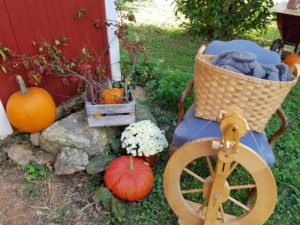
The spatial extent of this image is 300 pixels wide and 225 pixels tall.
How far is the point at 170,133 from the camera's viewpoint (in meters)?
2.62

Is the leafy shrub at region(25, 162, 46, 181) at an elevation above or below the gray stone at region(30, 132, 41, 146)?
below

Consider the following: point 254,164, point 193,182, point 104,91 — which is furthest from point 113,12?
point 254,164

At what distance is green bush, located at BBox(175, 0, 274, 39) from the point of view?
Answer: 4547 millimetres

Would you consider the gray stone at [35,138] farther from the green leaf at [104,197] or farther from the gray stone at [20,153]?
the green leaf at [104,197]

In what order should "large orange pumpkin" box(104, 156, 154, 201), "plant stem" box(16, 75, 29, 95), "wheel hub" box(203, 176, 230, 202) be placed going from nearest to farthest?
"wheel hub" box(203, 176, 230, 202) < "large orange pumpkin" box(104, 156, 154, 201) < "plant stem" box(16, 75, 29, 95)

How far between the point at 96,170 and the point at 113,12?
148cm

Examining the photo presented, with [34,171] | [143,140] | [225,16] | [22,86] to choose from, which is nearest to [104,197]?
[143,140]

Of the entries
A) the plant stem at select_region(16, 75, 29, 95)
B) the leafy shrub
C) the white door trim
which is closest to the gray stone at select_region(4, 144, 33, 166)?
the leafy shrub

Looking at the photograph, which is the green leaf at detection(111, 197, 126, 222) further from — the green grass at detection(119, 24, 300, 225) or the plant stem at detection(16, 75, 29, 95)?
the plant stem at detection(16, 75, 29, 95)

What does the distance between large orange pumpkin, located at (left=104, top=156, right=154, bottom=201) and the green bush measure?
3.40m

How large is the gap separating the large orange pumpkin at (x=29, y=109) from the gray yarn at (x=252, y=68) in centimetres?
140

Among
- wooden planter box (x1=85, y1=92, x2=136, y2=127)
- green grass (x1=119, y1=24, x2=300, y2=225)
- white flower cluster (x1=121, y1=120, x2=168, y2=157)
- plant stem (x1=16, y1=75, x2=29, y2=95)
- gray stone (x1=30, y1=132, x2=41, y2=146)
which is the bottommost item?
green grass (x1=119, y1=24, x2=300, y2=225)

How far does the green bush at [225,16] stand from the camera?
4.55 metres

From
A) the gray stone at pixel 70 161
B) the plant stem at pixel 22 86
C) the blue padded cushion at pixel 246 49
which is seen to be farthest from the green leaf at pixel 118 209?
the blue padded cushion at pixel 246 49
